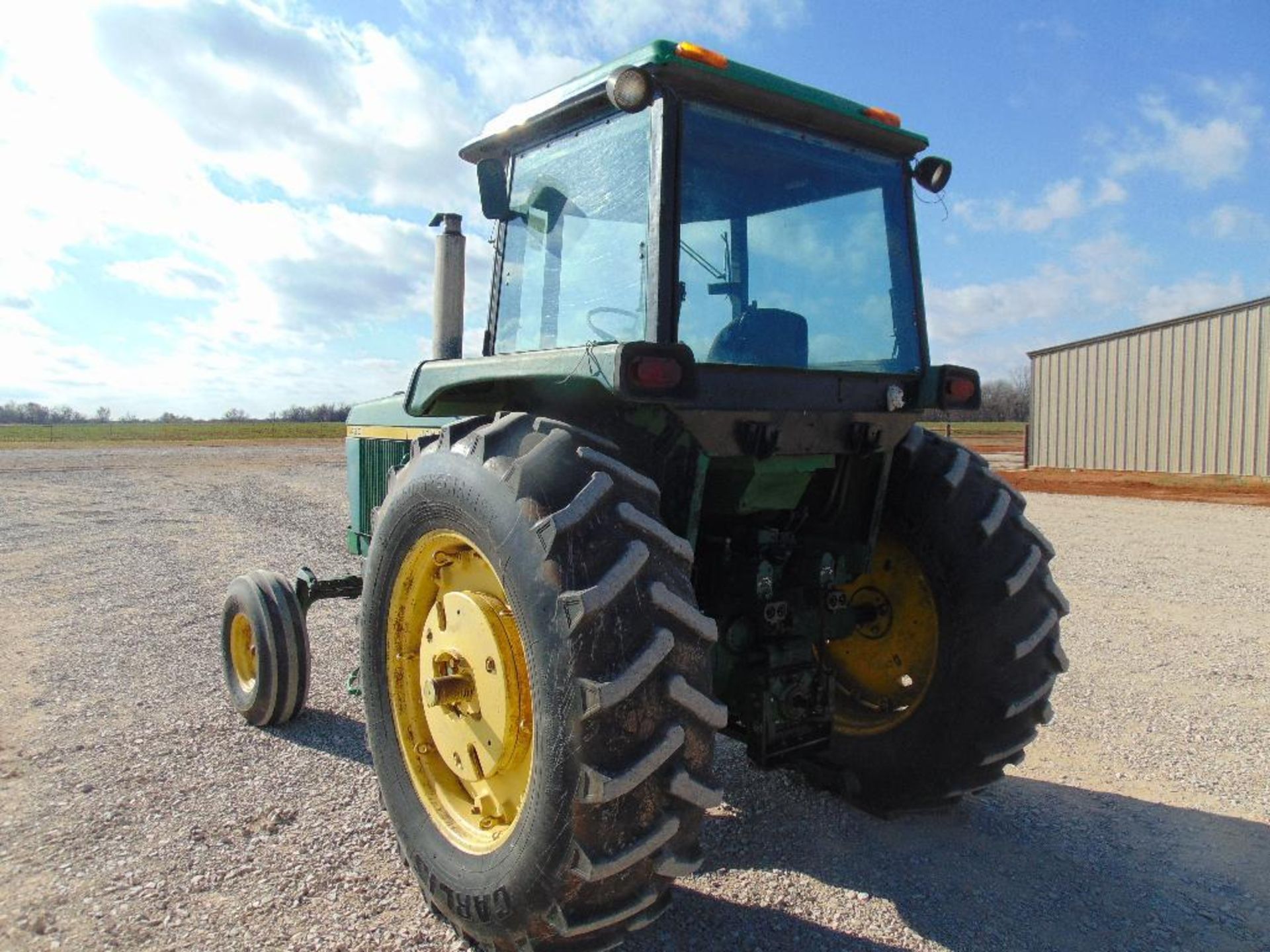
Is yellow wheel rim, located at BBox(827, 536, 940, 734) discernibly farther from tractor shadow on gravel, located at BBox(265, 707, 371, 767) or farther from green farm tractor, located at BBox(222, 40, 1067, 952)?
tractor shadow on gravel, located at BBox(265, 707, 371, 767)

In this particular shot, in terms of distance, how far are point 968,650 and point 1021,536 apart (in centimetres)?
46

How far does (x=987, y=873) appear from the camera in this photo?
3.19m

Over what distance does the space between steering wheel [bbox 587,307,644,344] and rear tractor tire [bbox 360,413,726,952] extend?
0.48 m

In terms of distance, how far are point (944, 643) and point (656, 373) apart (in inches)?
68.7

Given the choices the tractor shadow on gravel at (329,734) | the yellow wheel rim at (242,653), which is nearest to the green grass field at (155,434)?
the yellow wheel rim at (242,653)

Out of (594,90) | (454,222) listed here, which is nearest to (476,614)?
(594,90)

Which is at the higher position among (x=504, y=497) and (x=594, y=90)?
(x=594, y=90)

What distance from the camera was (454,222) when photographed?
4004 millimetres

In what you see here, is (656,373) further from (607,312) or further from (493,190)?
(493,190)

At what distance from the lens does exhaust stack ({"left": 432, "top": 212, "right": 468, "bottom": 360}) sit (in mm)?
3965

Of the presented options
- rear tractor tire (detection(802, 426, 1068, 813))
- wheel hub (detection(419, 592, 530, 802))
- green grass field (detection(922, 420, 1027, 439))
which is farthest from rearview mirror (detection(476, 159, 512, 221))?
green grass field (detection(922, 420, 1027, 439))

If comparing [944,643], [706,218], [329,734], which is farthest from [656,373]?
[329,734]

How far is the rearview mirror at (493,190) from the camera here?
3.22m

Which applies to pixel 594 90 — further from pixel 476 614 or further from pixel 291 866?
pixel 291 866
